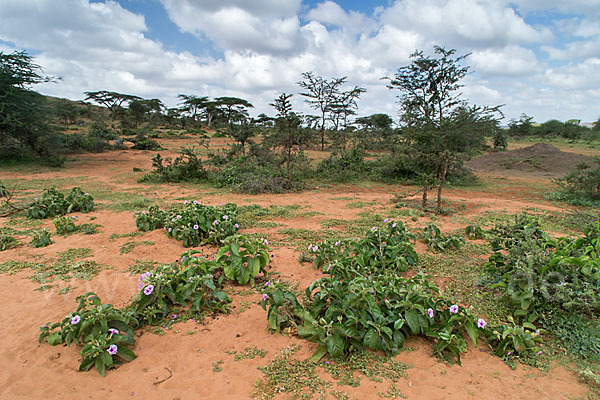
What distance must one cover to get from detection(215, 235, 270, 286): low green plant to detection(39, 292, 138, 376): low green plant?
1088 millimetres

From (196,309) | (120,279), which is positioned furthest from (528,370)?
(120,279)

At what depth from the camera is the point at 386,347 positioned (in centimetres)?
248

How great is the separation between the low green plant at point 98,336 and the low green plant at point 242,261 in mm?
1088

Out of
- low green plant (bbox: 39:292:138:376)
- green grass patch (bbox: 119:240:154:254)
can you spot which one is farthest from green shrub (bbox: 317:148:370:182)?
low green plant (bbox: 39:292:138:376)

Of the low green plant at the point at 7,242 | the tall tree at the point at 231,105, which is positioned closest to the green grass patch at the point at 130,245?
the low green plant at the point at 7,242

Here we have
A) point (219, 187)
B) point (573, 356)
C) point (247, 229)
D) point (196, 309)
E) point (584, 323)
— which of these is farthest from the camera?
point (219, 187)

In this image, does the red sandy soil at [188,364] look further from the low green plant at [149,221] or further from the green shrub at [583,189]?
the green shrub at [583,189]

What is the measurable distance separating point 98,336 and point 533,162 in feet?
59.6

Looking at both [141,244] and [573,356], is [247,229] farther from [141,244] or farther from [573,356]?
[573,356]

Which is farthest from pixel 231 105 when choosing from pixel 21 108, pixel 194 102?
pixel 21 108

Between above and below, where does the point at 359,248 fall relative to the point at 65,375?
above

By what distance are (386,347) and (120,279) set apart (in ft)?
9.45

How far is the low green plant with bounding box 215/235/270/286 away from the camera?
354cm

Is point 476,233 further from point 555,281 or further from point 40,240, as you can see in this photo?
point 40,240
